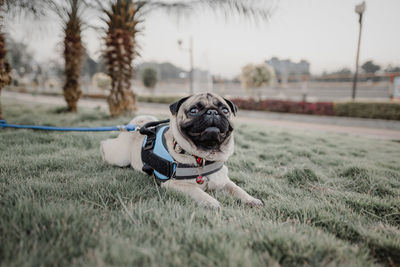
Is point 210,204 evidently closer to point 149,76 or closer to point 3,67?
point 3,67

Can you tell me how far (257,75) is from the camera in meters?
14.7

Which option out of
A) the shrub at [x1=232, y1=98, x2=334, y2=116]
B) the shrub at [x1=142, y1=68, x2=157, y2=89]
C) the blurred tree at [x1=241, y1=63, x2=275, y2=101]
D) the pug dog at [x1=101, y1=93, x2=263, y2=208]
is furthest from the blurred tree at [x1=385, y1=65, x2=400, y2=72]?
the pug dog at [x1=101, y1=93, x2=263, y2=208]

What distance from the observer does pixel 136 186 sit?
2033mm

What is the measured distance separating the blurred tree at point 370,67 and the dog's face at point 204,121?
5636 centimetres

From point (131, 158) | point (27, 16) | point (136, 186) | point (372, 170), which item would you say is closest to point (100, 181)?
point (136, 186)

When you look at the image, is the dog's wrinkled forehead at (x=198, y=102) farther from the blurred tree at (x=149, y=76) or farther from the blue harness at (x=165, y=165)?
the blurred tree at (x=149, y=76)

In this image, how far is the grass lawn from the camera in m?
1.05

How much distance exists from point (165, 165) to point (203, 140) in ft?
1.44

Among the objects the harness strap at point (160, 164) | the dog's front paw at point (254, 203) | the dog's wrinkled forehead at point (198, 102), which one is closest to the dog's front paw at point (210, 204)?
the dog's front paw at point (254, 203)

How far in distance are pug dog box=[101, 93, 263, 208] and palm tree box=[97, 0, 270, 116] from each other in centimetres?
458

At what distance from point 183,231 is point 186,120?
1.09 meters

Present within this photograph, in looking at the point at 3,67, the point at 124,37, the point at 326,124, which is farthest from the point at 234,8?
the point at 326,124

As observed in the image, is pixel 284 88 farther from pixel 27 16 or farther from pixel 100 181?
pixel 100 181

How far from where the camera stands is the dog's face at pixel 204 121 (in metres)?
1.98
